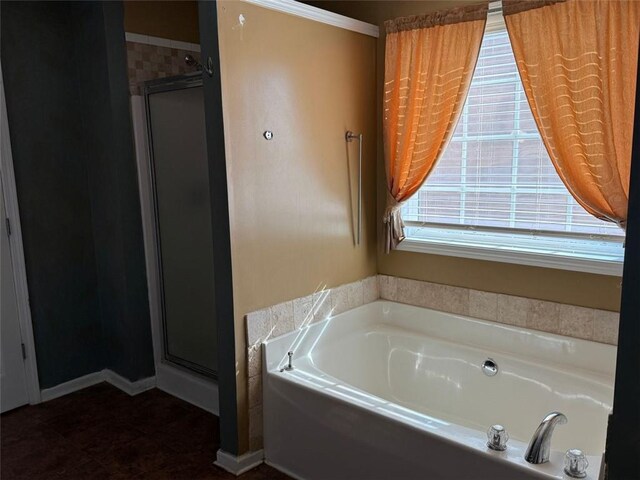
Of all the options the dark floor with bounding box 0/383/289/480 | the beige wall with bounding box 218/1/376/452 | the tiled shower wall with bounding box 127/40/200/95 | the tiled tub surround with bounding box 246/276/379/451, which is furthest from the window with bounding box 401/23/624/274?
the tiled shower wall with bounding box 127/40/200/95

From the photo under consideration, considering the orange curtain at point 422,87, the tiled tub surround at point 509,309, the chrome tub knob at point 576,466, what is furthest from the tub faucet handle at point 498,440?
the orange curtain at point 422,87

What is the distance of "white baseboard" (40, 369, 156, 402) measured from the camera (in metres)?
3.29

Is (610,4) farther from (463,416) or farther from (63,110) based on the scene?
(63,110)

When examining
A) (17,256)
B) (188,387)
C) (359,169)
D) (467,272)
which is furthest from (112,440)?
(467,272)

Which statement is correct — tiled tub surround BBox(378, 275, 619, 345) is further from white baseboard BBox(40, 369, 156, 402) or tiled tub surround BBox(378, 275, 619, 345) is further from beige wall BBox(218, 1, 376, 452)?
white baseboard BBox(40, 369, 156, 402)

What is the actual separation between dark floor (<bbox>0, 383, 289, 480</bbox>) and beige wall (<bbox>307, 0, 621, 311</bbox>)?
4.45 feet

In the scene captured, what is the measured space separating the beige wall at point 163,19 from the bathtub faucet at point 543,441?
9.98 feet

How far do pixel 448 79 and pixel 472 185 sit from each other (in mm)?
561

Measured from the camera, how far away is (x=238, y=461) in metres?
2.50

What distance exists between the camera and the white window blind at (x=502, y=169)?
2508 mm

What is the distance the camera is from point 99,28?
3105mm

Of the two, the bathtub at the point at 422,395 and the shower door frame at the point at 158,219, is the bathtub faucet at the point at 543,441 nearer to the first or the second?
the bathtub at the point at 422,395

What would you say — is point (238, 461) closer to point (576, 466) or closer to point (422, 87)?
point (576, 466)

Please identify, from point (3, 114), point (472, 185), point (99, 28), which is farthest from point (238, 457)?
point (99, 28)
